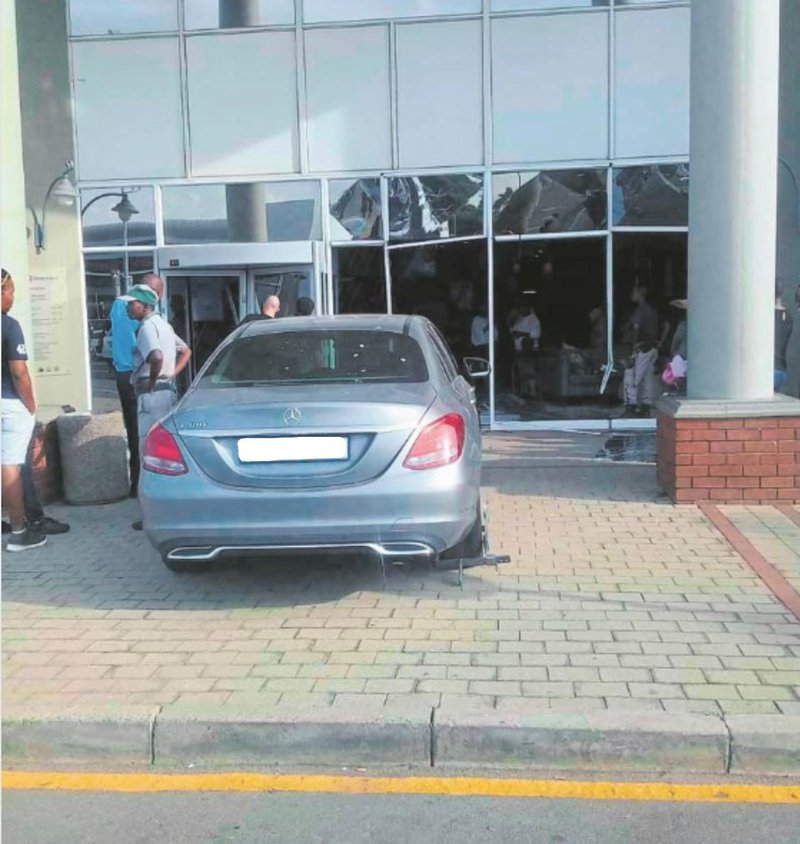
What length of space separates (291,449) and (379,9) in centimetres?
885

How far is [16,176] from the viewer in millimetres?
7570

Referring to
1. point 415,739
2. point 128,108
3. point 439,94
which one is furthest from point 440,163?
point 415,739

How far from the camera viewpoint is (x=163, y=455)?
5.07m

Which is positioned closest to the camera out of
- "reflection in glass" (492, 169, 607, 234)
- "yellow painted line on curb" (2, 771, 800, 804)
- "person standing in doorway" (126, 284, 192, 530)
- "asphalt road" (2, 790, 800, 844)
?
"asphalt road" (2, 790, 800, 844)

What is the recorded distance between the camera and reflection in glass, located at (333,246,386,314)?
12.3 m

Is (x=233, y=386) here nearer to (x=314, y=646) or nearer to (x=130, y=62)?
(x=314, y=646)

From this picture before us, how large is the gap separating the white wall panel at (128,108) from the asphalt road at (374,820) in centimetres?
1014

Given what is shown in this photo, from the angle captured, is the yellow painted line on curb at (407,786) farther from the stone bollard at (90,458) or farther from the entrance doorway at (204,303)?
the entrance doorway at (204,303)

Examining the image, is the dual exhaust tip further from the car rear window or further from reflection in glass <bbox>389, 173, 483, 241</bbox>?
reflection in glass <bbox>389, 173, 483, 241</bbox>

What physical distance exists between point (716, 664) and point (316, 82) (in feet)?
32.1

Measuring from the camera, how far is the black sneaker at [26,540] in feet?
21.2

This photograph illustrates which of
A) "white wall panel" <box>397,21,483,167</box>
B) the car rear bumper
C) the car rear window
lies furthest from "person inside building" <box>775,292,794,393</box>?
the car rear bumper

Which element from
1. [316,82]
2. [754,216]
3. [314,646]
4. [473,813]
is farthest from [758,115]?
[316,82]

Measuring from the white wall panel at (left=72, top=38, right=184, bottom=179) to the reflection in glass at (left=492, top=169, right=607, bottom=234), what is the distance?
13.7ft
